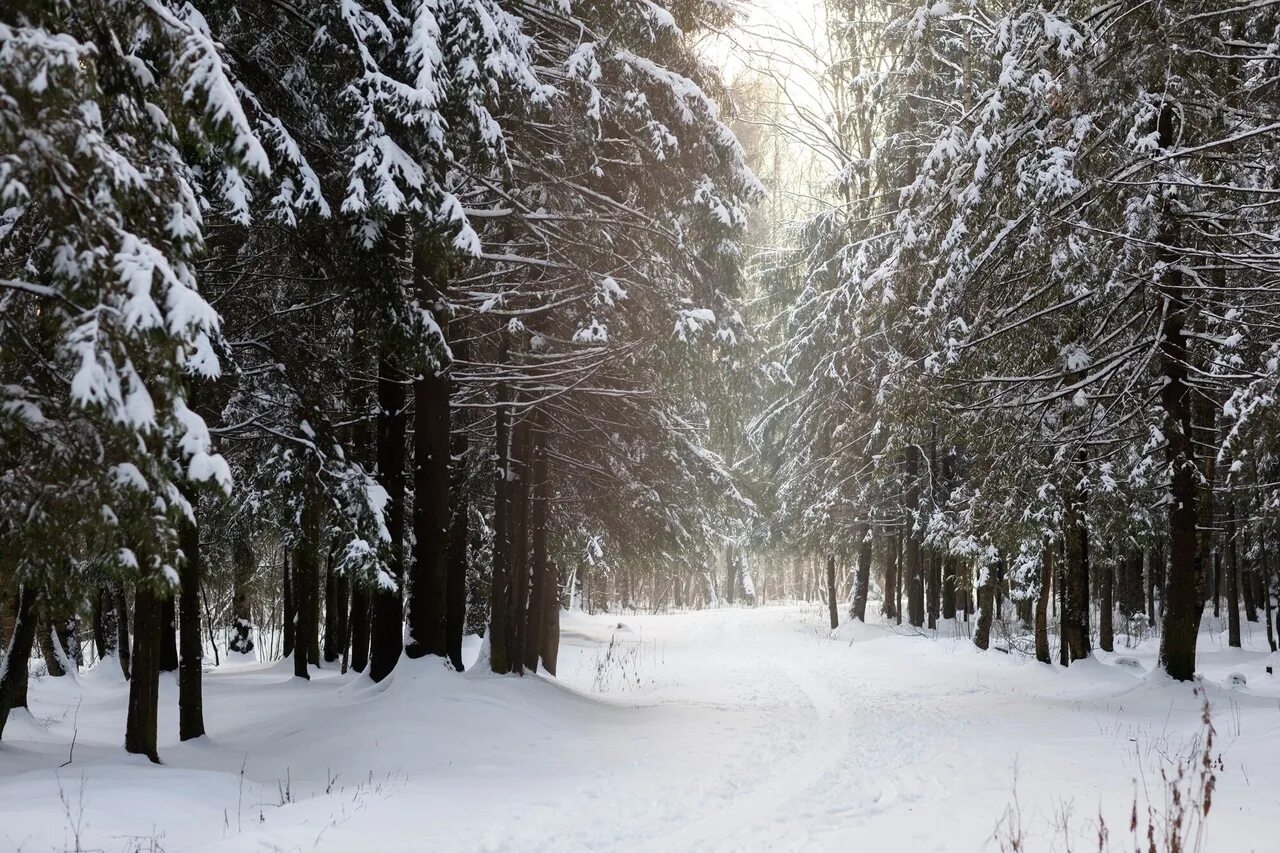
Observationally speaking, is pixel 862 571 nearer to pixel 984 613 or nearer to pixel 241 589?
pixel 984 613

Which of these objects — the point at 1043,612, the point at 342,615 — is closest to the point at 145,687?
the point at 342,615

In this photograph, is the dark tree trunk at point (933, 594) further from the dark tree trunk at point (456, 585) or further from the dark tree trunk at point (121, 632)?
the dark tree trunk at point (121, 632)

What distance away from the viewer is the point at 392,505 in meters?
11.1

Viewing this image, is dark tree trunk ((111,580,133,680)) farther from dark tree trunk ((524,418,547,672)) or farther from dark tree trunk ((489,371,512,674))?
dark tree trunk ((489,371,512,674))

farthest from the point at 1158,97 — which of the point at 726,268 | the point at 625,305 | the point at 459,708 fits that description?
the point at 459,708

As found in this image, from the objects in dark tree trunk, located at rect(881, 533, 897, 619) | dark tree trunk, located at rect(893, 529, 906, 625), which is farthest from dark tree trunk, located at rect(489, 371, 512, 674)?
dark tree trunk, located at rect(881, 533, 897, 619)

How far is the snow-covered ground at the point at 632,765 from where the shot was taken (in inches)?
229

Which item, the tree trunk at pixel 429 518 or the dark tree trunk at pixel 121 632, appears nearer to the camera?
the tree trunk at pixel 429 518

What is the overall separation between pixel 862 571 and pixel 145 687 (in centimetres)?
2155

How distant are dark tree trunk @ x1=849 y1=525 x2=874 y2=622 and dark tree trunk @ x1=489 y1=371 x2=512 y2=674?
15.5 m

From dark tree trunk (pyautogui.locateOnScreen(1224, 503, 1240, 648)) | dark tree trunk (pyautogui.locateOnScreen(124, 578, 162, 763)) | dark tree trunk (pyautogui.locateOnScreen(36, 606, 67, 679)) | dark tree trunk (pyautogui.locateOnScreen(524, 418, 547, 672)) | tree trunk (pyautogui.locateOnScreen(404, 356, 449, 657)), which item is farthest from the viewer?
dark tree trunk (pyautogui.locateOnScreen(1224, 503, 1240, 648))

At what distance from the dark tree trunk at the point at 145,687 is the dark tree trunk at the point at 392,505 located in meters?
3.12

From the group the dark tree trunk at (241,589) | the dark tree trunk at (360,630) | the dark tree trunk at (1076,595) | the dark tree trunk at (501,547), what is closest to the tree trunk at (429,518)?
the dark tree trunk at (501,547)

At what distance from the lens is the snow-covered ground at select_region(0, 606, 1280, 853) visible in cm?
582
